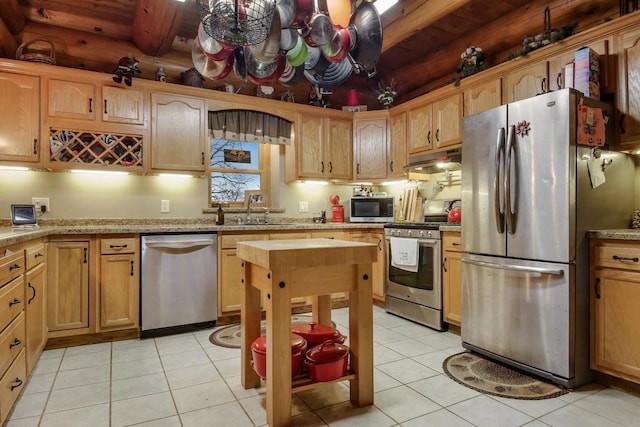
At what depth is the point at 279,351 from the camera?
5.76 ft

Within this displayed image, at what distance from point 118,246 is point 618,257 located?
3.42 metres

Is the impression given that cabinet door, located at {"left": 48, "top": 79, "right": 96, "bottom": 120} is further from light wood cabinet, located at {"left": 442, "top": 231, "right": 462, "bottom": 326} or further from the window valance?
light wood cabinet, located at {"left": 442, "top": 231, "right": 462, "bottom": 326}

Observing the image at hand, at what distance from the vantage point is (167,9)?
3004 mm

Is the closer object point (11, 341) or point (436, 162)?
point (11, 341)

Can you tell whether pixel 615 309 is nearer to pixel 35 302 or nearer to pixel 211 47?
pixel 211 47

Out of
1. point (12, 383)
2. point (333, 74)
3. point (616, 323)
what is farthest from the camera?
point (333, 74)

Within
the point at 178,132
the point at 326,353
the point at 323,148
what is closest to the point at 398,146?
the point at 323,148

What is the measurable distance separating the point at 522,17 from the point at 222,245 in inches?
133

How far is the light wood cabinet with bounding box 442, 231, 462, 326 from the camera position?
3109mm

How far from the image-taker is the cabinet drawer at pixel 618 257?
80.7 inches

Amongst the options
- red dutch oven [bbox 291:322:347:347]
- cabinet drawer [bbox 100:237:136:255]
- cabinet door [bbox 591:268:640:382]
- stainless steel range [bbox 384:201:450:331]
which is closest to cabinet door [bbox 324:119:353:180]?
stainless steel range [bbox 384:201:450:331]

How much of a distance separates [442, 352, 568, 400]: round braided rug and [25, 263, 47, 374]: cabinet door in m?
2.57

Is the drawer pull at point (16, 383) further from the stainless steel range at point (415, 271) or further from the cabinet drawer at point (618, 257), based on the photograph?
the cabinet drawer at point (618, 257)

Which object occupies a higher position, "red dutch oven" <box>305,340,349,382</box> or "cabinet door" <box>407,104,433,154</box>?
"cabinet door" <box>407,104,433,154</box>
